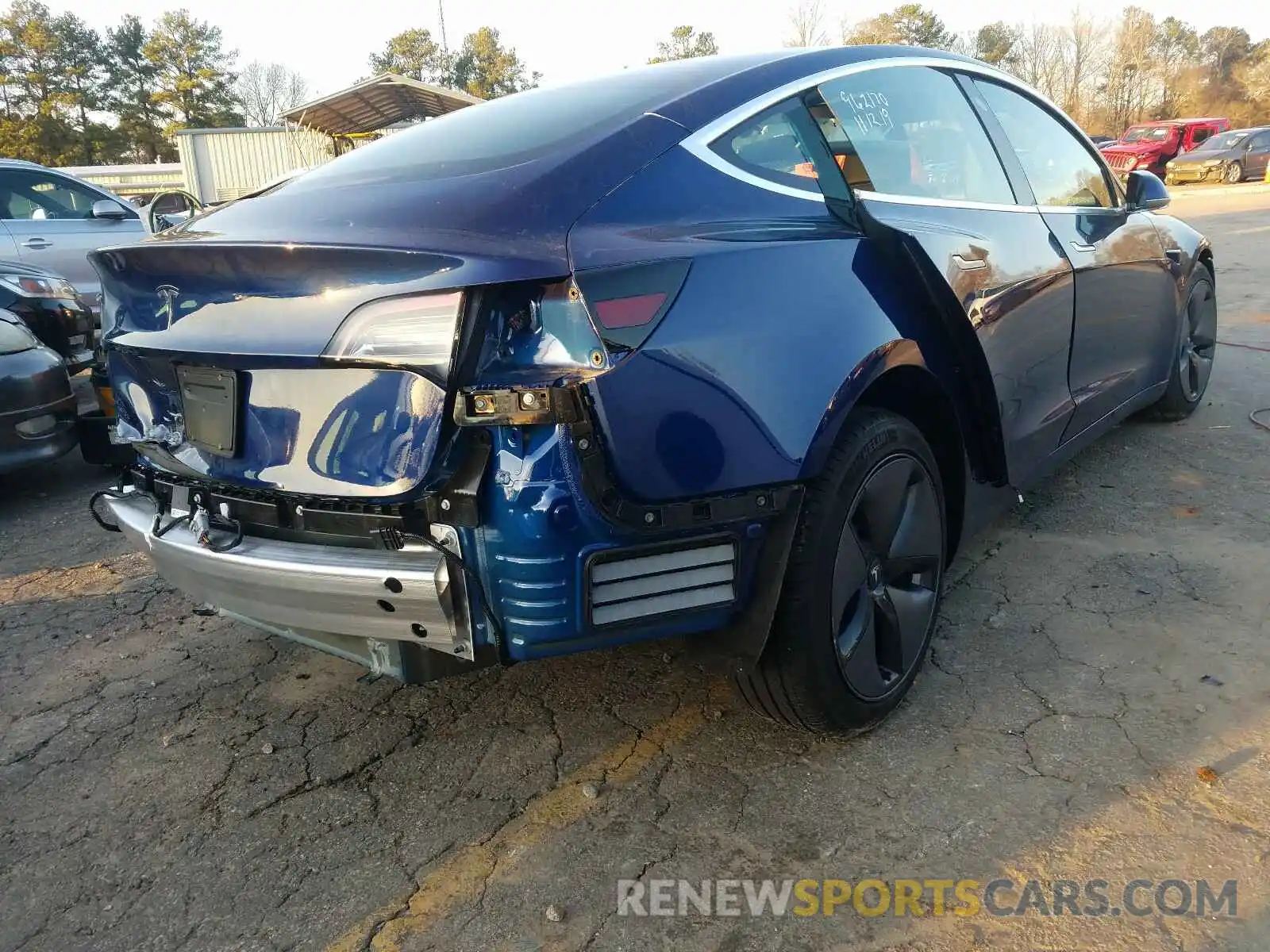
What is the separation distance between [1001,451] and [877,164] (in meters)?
0.90

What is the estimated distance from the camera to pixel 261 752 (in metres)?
2.48

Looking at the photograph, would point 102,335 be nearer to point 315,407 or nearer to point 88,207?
point 315,407

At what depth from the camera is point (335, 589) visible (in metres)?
1.87

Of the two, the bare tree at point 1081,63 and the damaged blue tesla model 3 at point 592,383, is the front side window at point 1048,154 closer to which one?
the damaged blue tesla model 3 at point 592,383

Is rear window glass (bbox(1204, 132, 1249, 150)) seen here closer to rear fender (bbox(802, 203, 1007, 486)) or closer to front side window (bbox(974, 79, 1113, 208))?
front side window (bbox(974, 79, 1113, 208))

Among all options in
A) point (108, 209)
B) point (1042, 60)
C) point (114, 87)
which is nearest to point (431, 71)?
point (114, 87)

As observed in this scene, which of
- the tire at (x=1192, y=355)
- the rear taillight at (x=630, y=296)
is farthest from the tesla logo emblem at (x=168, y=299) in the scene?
the tire at (x=1192, y=355)

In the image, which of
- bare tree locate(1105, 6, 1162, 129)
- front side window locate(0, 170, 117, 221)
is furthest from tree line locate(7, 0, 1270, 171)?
front side window locate(0, 170, 117, 221)

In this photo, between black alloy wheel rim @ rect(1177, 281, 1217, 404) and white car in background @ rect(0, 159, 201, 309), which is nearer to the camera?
black alloy wheel rim @ rect(1177, 281, 1217, 404)

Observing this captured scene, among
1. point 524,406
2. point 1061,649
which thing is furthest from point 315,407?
point 1061,649

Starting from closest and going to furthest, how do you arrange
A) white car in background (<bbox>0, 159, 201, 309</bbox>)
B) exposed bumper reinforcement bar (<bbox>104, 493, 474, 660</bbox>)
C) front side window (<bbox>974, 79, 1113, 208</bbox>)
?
exposed bumper reinforcement bar (<bbox>104, 493, 474, 660</bbox>), front side window (<bbox>974, 79, 1113, 208</bbox>), white car in background (<bbox>0, 159, 201, 309</bbox>)

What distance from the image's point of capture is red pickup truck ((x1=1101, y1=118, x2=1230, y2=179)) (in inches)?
1020

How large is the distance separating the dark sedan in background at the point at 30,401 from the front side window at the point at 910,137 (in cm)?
359

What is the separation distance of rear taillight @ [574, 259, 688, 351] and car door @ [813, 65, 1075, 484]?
2.48 ft
